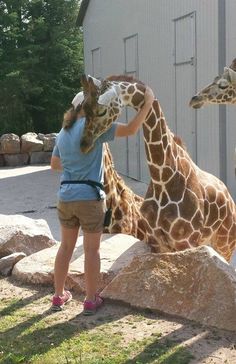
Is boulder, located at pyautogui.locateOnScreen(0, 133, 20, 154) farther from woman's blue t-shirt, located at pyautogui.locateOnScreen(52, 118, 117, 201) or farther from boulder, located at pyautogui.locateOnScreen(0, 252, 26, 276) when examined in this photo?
woman's blue t-shirt, located at pyautogui.locateOnScreen(52, 118, 117, 201)

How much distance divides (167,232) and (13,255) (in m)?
1.78

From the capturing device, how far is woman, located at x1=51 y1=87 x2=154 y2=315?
450cm

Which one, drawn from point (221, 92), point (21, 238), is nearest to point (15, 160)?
point (21, 238)

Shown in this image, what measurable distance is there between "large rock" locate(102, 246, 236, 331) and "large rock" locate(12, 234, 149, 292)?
393 millimetres

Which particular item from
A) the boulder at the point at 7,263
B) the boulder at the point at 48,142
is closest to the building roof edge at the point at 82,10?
the boulder at the point at 48,142

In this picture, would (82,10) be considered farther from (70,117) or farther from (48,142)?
(70,117)

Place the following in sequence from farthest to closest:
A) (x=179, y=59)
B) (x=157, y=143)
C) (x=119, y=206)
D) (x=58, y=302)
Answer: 1. (x=179, y=59)
2. (x=119, y=206)
3. (x=157, y=143)
4. (x=58, y=302)

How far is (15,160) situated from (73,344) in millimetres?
15991

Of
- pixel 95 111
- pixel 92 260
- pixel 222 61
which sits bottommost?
pixel 92 260

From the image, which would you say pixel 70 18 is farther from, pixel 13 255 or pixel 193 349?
pixel 193 349

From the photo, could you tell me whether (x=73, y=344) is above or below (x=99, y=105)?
below

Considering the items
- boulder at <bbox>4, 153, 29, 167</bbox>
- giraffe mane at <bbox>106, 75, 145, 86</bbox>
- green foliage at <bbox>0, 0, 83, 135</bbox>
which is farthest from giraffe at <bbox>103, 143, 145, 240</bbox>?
green foliage at <bbox>0, 0, 83, 135</bbox>

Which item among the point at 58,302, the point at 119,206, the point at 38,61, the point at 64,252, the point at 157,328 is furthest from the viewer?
the point at 38,61

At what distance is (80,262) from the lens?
551cm
